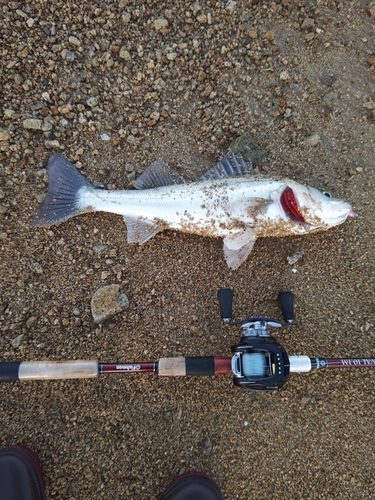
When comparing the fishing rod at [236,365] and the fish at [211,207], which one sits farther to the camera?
the fish at [211,207]

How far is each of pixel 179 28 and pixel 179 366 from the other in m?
3.16

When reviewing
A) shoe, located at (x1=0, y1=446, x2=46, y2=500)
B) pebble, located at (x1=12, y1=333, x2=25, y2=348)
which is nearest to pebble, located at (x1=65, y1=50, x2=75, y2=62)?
pebble, located at (x1=12, y1=333, x2=25, y2=348)

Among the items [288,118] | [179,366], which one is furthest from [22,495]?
[288,118]

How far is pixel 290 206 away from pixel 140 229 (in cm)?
133

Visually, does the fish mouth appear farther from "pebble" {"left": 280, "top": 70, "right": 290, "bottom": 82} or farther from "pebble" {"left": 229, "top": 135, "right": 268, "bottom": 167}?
"pebble" {"left": 280, "top": 70, "right": 290, "bottom": 82}

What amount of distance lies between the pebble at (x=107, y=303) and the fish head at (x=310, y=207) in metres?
1.63

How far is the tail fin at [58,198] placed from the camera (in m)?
2.79

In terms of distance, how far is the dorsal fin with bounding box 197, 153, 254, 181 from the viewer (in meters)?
2.89

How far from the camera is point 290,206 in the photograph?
270 centimetres

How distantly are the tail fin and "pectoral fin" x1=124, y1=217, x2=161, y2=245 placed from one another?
0.42m

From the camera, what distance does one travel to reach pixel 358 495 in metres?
2.40

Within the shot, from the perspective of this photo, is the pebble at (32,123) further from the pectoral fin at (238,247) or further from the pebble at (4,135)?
the pectoral fin at (238,247)

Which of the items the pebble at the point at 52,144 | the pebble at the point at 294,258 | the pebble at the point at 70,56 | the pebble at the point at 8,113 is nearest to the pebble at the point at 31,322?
the pebble at the point at 52,144

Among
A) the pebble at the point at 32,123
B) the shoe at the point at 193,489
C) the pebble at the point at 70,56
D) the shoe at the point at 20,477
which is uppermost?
the pebble at the point at 70,56
